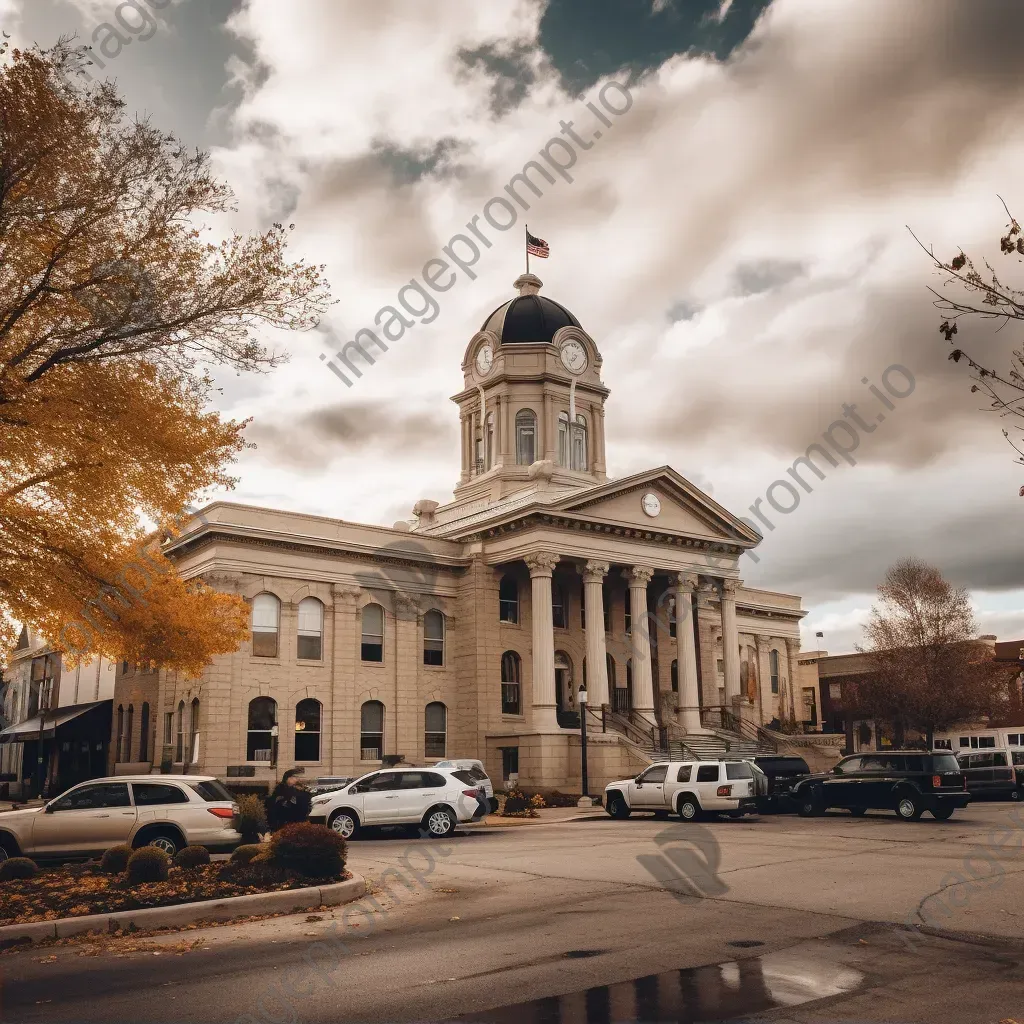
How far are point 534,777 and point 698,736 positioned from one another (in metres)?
8.41

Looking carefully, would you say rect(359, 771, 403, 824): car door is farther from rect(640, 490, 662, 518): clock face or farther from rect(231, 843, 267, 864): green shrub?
rect(640, 490, 662, 518): clock face

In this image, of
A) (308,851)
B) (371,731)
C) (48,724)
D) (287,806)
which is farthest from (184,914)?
(48,724)

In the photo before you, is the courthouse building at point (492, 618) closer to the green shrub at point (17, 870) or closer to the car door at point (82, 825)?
the car door at point (82, 825)

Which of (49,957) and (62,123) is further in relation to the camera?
(62,123)

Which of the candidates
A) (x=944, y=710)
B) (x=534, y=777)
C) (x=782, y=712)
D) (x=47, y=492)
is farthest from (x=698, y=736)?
(x=47, y=492)

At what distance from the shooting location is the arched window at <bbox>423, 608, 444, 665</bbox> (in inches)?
1761

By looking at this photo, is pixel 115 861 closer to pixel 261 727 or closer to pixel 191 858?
pixel 191 858

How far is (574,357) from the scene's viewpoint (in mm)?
55875

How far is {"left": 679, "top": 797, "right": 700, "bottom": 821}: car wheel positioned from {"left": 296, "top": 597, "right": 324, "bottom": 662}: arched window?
695 inches

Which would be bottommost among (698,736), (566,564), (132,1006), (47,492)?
(132,1006)

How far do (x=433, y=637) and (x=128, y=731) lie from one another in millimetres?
13607

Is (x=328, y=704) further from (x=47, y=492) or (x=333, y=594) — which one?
(x=47, y=492)

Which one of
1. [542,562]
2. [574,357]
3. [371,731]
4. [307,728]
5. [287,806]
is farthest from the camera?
[574,357]

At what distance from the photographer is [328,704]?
40688 mm
